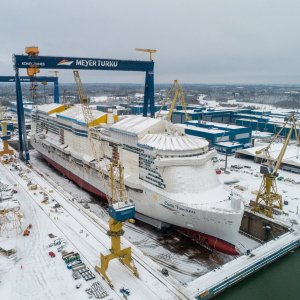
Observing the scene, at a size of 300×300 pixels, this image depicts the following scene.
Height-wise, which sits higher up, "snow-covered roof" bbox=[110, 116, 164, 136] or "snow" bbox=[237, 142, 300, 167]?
"snow-covered roof" bbox=[110, 116, 164, 136]

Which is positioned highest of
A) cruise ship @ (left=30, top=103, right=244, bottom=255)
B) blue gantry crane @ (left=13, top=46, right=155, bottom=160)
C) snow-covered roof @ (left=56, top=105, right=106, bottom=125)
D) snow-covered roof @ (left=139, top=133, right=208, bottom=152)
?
blue gantry crane @ (left=13, top=46, right=155, bottom=160)

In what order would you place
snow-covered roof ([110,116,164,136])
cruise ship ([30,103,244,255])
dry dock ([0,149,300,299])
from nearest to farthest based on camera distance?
dry dock ([0,149,300,299]) → cruise ship ([30,103,244,255]) → snow-covered roof ([110,116,164,136])

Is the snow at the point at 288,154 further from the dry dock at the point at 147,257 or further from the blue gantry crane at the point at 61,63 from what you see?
the blue gantry crane at the point at 61,63

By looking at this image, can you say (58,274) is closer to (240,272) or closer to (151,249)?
(151,249)

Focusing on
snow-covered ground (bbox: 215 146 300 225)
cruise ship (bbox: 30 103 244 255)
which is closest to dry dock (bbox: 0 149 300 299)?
snow-covered ground (bbox: 215 146 300 225)

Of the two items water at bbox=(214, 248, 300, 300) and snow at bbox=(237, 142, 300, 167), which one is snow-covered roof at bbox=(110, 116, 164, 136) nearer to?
water at bbox=(214, 248, 300, 300)

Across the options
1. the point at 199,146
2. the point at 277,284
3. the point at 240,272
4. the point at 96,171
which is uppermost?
the point at 199,146

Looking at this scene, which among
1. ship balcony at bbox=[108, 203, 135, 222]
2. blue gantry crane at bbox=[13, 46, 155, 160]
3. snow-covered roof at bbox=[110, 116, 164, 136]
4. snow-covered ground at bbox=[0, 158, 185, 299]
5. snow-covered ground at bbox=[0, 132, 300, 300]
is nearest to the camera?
snow-covered ground at bbox=[0, 158, 185, 299]

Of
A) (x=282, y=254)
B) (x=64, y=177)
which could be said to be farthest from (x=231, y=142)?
(x=282, y=254)
